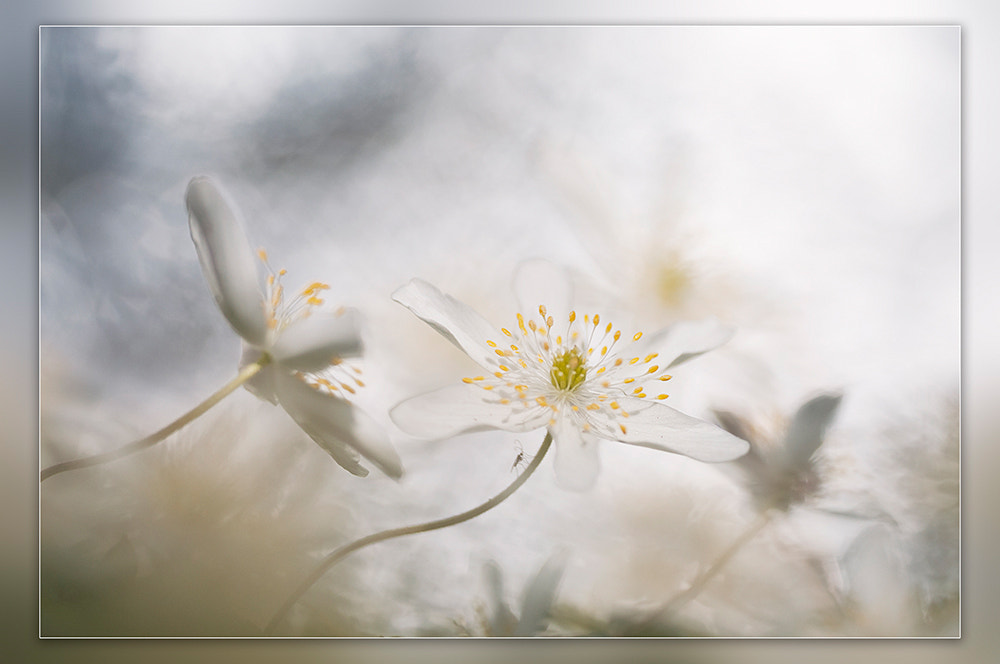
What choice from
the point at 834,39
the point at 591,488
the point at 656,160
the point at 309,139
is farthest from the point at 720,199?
the point at 309,139

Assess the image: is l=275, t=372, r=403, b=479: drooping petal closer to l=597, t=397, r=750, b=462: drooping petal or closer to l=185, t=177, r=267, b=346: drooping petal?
l=185, t=177, r=267, b=346: drooping petal

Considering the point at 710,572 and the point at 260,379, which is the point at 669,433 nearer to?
the point at 710,572

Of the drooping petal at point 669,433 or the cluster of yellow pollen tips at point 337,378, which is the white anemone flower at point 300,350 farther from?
the drooping petal at point 669,433

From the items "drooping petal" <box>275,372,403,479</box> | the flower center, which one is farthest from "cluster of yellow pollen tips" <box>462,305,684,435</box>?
"drooping petal" <box>275,372,403,479</box>

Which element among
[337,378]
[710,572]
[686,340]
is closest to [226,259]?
[337,378]

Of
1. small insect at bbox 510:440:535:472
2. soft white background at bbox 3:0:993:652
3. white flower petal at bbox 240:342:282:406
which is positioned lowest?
small insect at bbox 510:440:535:472

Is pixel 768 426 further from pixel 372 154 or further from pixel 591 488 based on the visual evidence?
pixel 372 154
